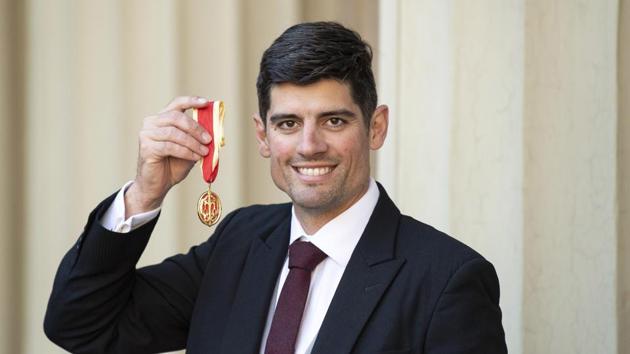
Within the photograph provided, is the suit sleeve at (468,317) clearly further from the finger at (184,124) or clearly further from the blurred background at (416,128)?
the blurred background at (416,128)

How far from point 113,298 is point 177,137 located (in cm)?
40

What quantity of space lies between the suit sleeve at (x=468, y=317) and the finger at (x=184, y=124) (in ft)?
2.04

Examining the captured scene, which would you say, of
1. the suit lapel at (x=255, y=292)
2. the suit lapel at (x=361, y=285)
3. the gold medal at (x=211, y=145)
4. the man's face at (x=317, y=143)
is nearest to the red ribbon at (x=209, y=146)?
the gold medal at (x=211, y=145)

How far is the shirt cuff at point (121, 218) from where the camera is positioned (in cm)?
224

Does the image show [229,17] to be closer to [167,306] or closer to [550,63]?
[550,63]

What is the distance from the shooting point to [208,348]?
2.26 metres

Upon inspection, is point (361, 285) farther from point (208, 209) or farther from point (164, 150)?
point (164, 150)

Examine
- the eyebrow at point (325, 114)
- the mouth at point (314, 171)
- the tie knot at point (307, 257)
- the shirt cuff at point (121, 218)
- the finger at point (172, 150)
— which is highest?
the eyebrow at point (325, 114)

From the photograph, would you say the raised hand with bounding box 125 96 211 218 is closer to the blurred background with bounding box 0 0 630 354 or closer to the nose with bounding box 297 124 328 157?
the nose with bounding box 297 124 328 157

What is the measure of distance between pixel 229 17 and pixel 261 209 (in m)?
1.25

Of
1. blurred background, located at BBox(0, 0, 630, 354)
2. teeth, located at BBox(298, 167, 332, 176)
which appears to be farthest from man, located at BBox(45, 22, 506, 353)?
blurred background, located at BBox(0, 0, 630, 354)

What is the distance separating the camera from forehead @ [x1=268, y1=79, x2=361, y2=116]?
2.16m

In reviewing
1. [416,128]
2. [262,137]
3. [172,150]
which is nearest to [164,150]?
[172,150]

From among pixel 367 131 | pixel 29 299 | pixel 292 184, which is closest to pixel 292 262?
pixel 292 184
